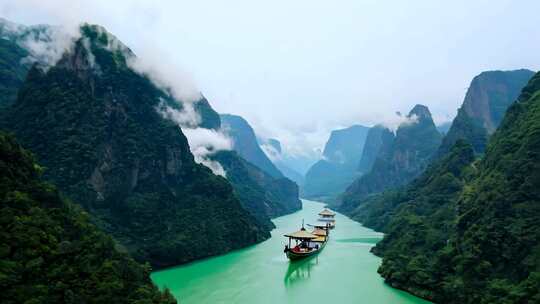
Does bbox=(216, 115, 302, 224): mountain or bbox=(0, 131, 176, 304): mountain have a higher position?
bbox=(216, 115, 302, 224): mountain

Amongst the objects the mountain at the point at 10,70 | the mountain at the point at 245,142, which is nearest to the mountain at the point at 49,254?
the mountain at the point at 10,70

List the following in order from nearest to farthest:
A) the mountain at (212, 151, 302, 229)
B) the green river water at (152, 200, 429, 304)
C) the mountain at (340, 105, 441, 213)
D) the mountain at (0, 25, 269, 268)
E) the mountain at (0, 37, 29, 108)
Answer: the green river water at (152, 200, 429, 304) < the mountain at (0, 25, 269, 268) < the mountain at (0, 37, 29, 108) < the mountain at (212, 151, 302, 229) < the mountain at (340, 105, 441, 213)

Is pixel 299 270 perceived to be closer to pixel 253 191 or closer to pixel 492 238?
pixel 492 238

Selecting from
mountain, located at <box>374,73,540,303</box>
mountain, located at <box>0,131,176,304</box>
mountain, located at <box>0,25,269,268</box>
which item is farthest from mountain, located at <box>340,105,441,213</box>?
mountain, located at <box>0,131,176,304</box>

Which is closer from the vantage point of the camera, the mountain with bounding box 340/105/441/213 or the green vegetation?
the green vegetation

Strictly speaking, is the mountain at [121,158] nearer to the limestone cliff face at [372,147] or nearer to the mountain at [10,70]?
the mountain at [10,70]

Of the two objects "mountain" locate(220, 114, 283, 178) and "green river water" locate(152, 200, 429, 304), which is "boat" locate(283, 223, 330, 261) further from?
"mountain" locate(220, 114, 283, 178)

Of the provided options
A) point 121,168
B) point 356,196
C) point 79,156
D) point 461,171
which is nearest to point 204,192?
point 121,168

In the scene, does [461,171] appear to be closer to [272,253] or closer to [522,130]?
[522,130]
